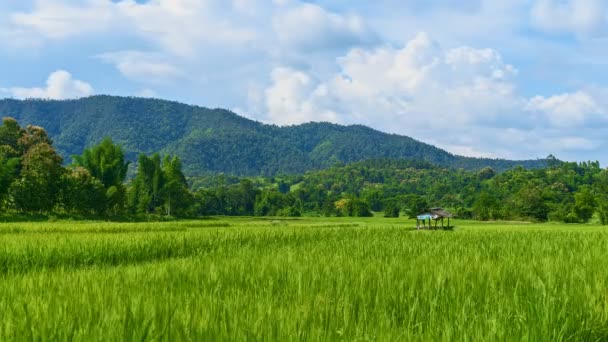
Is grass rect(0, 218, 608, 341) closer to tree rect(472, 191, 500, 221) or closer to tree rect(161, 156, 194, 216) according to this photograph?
tree rect(161, 156, 194, 216)

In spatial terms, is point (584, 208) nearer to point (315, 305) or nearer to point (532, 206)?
point (532, 206)

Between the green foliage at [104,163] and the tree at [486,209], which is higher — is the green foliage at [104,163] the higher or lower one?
the higher one

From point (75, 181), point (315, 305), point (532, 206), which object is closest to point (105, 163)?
point (75, 181)

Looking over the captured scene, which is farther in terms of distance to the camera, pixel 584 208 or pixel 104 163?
pixel 584 208

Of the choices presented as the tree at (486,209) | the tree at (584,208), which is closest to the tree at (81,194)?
the tree at (486,209)

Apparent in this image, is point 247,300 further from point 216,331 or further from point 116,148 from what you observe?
point 116,148

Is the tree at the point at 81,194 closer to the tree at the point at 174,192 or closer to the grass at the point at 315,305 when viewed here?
the tree at the point at 174,192

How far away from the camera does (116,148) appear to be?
88.5 meters

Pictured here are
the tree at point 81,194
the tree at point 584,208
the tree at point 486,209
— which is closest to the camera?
the tree at point 81,194

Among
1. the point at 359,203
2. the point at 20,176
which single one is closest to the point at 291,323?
the point at 20,176

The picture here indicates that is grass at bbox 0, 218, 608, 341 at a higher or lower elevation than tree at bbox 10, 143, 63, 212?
lower

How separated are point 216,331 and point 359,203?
16667cm

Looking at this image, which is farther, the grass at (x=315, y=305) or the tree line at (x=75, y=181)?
the tree line at (x=75, y=181)

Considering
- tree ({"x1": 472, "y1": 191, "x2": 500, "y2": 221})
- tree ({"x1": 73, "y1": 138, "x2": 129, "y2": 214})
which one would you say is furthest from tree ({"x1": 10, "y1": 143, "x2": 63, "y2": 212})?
tree ({"x1": 472, "y1": 191, "x2": 500, "y2": 221})
